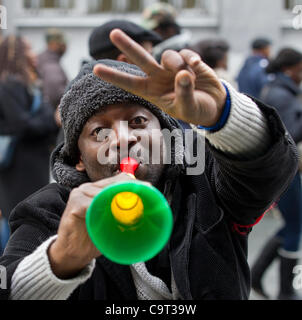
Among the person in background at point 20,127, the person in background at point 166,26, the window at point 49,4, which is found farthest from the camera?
the window at point 49,4

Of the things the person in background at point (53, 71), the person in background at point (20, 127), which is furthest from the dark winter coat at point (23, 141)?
the person in background at point (53, 71)

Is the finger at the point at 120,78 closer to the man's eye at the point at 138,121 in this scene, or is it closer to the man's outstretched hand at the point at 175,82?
the man's outstretched hand at the point at 175,82

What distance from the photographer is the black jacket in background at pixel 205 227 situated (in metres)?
1.26

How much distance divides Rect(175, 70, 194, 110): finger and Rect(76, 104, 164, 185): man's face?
0.25 metres

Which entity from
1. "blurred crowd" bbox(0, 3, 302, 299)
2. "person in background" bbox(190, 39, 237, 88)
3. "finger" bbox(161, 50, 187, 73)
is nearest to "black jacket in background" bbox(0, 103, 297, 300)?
"finger" bbox(161, 50, 187, 73)

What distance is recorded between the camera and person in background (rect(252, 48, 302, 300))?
3.62 m

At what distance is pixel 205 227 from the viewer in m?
1.36

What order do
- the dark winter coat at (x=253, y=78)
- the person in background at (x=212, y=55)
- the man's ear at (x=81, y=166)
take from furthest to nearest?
the dark winter coat at (x=253, y=78) < the person in background at (x=212, y=55) < the man's ear at (x=81, y=166)

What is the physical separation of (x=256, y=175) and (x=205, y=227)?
0.21 metres

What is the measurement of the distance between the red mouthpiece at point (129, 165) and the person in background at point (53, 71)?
283 centimetres

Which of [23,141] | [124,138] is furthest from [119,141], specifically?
[23,141]

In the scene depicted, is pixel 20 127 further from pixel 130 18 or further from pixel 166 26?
pixel 130 18

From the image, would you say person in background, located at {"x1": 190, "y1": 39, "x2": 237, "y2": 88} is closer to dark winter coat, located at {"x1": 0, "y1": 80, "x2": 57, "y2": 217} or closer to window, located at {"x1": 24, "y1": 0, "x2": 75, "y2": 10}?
dark winter coat, located at {"x1": 0, "y1": 80, "x2": 57, "y2": 217}

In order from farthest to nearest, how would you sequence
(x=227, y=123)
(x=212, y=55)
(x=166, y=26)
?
(x=212, y=55)
(x=166, y=26)
(x=227, y=123)
